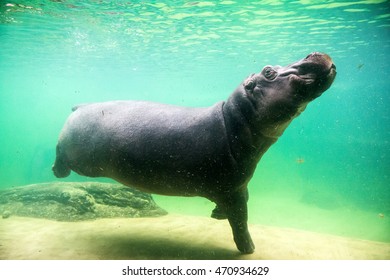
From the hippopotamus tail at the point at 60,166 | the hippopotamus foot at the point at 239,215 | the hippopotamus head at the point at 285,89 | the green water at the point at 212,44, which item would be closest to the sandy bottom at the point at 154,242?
the hippopotamus foot at the point at 239,215

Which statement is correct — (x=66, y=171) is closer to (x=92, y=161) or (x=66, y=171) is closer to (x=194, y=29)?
(x=92, y=161)

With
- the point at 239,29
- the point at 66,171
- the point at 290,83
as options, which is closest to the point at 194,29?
the point at 239,29

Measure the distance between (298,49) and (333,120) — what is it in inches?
3799

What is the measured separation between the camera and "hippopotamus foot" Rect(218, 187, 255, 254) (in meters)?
4.12

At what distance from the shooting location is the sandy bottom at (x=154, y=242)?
13.6 ft

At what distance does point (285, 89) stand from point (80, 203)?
4726 millimetres

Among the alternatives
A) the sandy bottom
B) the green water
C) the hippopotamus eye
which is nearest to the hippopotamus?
the hippopotamus eye

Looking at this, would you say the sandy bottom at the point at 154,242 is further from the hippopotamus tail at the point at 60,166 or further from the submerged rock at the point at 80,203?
the hippopotamus tail at the point at 60,166

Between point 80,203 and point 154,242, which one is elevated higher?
point 154,242

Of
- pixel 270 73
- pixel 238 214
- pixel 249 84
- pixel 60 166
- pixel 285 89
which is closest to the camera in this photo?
pixel 285 89

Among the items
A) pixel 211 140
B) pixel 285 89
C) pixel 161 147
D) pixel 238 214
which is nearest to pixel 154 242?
pixel 238 214

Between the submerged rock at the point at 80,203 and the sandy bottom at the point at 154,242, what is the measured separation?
0.33 m

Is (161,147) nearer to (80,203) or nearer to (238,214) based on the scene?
(238,214)

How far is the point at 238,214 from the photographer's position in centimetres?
419
